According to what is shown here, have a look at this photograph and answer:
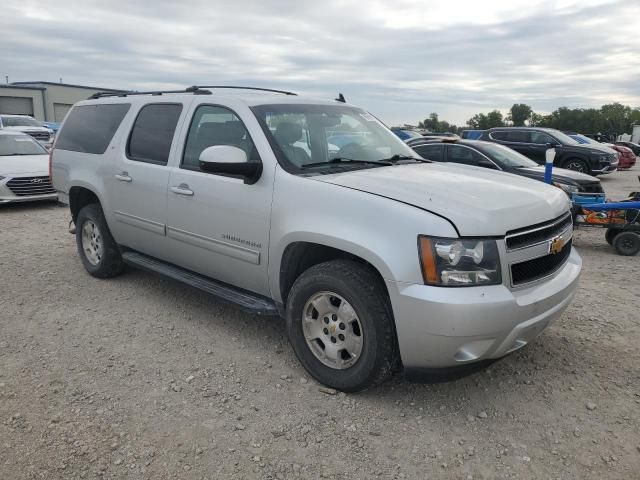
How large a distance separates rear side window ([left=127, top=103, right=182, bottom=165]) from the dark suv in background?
529 inches

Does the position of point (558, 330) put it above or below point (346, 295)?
below

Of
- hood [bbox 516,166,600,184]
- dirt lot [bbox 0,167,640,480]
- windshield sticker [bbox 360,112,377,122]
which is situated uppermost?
windshield sticker [bbox 360,112,377,122]

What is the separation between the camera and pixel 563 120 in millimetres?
91250

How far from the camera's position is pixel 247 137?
12.5 feet

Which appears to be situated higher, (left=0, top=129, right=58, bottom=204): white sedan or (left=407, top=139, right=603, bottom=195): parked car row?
(left=407, top=139, right=603, bottom=195): parked car row

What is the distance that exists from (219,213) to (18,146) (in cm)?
930

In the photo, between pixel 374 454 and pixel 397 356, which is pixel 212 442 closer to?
pixel 374 454

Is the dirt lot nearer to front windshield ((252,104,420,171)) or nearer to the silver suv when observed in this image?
the silver suv

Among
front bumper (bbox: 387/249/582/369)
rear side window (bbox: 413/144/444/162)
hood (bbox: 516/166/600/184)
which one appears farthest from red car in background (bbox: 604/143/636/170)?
front bumper (bbox: 387/249/582/369)

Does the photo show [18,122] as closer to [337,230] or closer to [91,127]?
[91,127]

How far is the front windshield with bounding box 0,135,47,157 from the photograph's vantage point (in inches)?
428

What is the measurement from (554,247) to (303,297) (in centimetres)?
156

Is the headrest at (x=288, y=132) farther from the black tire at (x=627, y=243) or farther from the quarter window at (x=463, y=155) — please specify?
the quarter window at (x=463, y=155)

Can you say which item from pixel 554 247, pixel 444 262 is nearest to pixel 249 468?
pixel 444 262
